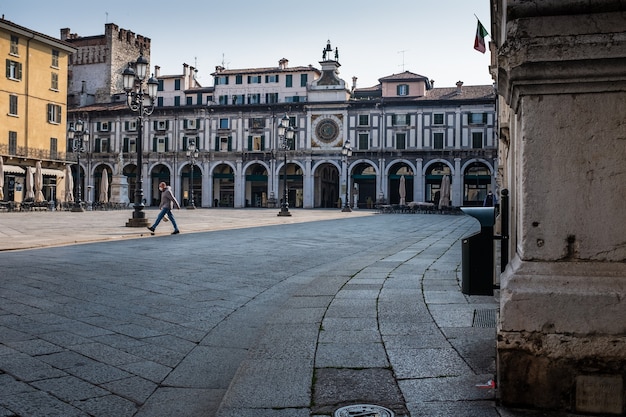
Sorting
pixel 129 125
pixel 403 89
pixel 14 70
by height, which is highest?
pixel 403 89

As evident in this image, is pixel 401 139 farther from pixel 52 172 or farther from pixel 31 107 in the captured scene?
pixel 31 107

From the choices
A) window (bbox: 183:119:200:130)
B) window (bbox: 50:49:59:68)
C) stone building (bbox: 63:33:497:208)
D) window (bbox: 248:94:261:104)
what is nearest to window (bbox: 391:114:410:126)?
stone building (bbox: 63:33:497:208)

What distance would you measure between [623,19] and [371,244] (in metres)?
→ 11.5

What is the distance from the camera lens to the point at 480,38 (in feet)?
54.6

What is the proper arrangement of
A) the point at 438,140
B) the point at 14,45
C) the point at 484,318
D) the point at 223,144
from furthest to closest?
the point at 223,144
the point at 438,140
the point at 14,45
the point at 484,318

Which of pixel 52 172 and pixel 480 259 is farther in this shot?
pixel 52 172

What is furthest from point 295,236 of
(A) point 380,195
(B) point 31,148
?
(A) point 380,195

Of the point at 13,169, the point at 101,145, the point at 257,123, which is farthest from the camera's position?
the point at 101,145

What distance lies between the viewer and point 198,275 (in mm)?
8211

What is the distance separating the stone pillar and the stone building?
51.7 m

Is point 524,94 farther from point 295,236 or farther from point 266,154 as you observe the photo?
point 266,154

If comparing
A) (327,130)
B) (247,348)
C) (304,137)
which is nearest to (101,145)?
(304,137)

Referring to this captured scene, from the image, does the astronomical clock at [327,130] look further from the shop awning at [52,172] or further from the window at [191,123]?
the shop awning at [52,172]

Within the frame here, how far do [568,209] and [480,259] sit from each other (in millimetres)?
1165
